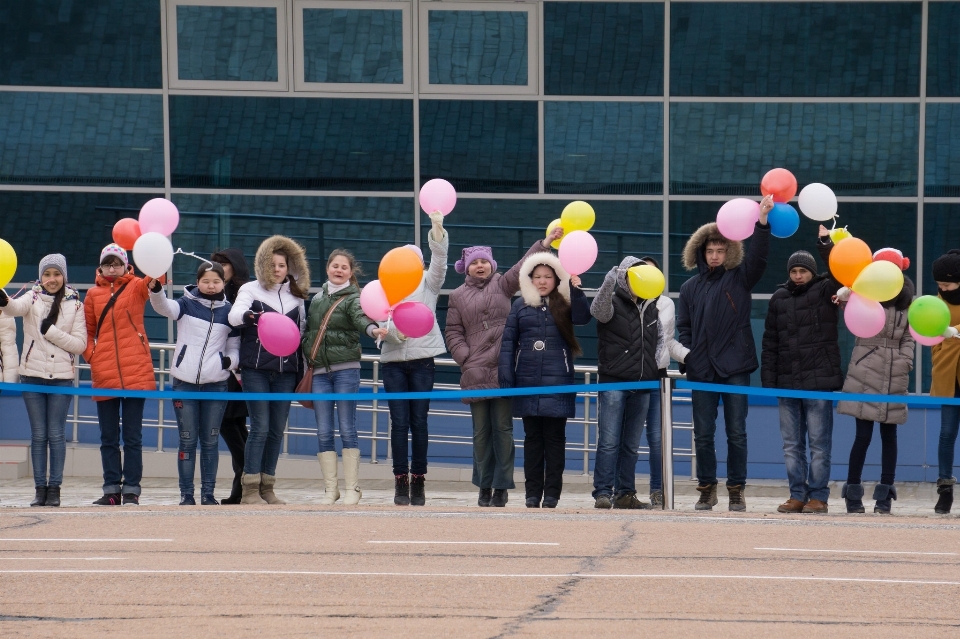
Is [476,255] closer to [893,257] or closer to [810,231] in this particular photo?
[893,257]

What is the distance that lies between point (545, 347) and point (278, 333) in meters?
1.95

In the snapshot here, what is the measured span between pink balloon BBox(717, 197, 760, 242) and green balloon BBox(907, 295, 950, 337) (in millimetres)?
1250

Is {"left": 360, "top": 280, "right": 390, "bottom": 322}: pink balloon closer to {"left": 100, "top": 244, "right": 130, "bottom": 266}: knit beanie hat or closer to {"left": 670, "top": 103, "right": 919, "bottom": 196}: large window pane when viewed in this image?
{"left": 100, "top": 244, "right": 130, "bottom": 266}: knit beanie hat

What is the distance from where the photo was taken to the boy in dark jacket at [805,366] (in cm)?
1014

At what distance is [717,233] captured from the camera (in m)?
10.3

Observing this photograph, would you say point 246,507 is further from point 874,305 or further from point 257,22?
point 257,22

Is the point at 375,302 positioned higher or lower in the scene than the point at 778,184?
lower

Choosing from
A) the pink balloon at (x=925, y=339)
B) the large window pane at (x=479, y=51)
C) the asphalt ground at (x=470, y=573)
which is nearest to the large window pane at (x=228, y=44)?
the large window pane at (x=479, y=51)

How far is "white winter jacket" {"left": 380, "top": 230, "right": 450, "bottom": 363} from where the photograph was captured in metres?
10.3

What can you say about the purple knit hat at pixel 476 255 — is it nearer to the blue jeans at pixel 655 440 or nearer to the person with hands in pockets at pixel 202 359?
the blue jeans at pixel 655 440

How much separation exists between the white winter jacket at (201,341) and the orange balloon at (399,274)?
4.37 ft

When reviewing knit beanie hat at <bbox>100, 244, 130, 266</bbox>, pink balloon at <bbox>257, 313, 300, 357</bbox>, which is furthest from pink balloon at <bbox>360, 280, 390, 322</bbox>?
knit beanie hat at <bbox>100, 244, 130, 266</bbox>

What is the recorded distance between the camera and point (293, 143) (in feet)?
51.3

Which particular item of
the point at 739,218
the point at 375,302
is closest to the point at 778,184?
the point at 739,218
